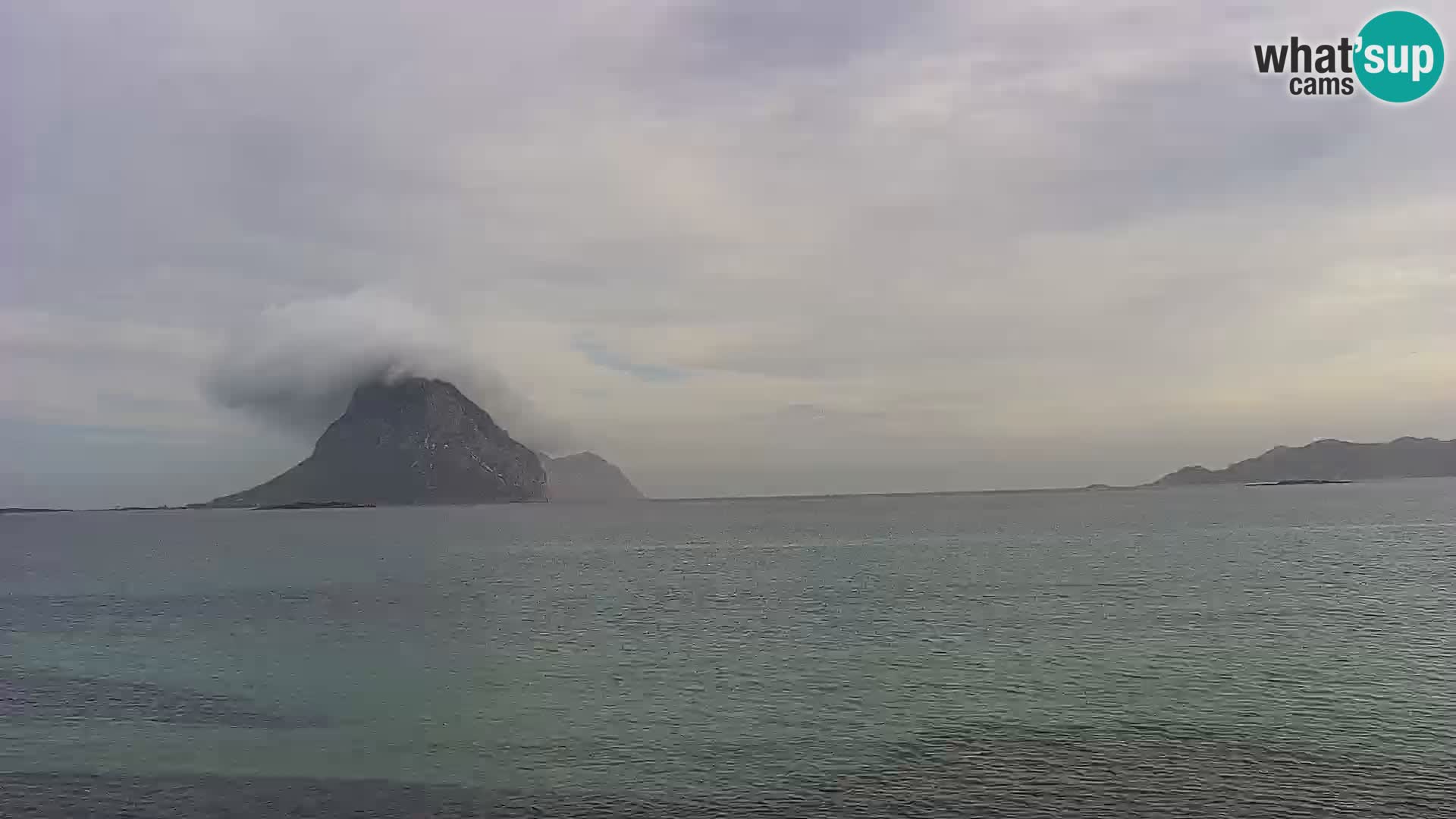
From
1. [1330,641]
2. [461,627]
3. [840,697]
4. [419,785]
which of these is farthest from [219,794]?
[1330,641]

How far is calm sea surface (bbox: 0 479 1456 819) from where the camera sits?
1332 inches

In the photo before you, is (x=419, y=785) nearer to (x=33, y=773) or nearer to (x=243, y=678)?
(x=33, y=773)

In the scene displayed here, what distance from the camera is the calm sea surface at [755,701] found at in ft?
111

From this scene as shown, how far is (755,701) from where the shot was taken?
47969mm

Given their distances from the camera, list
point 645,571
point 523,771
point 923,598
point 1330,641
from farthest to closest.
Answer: point 645,571
point 923,598
point 1330,641
point 523,771

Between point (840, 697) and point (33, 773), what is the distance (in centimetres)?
3378

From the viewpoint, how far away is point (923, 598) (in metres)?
89.7

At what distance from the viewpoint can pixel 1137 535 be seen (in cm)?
18975

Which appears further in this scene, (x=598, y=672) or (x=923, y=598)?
(x=923, y=598)

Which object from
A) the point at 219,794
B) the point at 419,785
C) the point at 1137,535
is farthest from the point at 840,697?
the point at 1137,535

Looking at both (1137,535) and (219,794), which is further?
(1137,535)

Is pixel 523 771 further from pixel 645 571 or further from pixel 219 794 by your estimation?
pixel 645 571

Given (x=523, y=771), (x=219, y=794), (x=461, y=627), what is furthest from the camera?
(x=461, y=627)

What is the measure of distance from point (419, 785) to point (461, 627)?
4339cm
